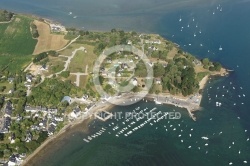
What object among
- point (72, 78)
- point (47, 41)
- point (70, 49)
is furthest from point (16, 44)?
point (72, 78)

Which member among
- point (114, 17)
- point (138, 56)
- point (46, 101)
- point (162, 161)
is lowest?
point (162, 161)

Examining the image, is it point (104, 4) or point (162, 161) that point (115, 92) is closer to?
point (162, 161)

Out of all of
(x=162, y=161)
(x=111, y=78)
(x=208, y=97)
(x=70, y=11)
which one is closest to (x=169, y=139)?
(x=162, y=161)

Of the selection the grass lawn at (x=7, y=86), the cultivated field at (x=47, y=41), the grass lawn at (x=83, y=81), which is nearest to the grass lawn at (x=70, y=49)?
the cultivated field at (x=47, y=41)

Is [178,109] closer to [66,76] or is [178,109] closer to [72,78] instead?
[72,78]

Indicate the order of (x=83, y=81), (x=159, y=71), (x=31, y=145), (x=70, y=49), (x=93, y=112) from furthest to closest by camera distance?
(x=70, y=49), (x=159, y=71), (x=83, y=81), (x=93, y=112), (x=31, y=145)

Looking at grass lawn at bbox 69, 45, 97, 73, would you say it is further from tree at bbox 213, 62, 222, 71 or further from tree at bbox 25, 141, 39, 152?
tree at bbox 213, 62, 222, 71
